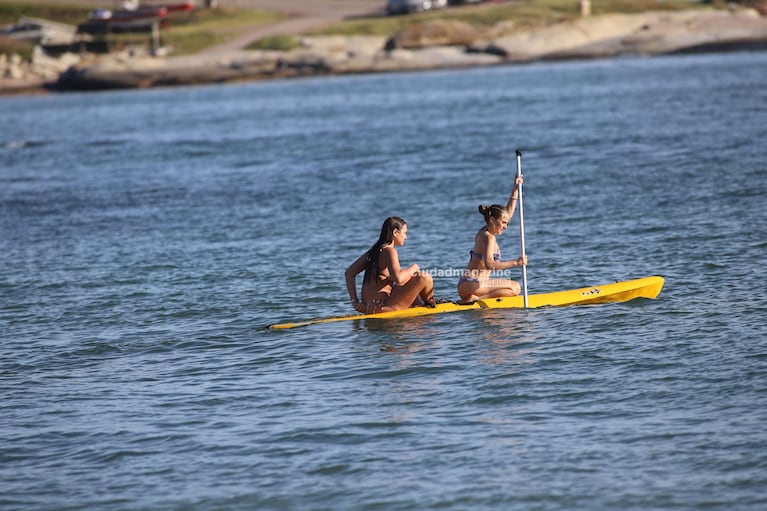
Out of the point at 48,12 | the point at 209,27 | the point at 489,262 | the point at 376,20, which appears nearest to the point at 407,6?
the point at 376,20

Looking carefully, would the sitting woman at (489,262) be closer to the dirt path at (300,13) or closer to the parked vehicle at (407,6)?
the dirt path at (300,13)

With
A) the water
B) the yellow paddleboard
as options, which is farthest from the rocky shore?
the yellow paddleboard

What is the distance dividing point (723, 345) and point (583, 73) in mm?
57744

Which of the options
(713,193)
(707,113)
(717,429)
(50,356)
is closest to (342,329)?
(50,356)

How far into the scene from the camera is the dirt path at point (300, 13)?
83.9 meters

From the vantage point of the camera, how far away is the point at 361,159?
36.3 m

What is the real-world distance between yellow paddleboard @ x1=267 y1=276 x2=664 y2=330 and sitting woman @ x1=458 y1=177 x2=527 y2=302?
0.16 m

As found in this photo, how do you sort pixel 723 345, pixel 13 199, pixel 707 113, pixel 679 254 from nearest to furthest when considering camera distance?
1. pixel 723 345
2. pixel 679 254
3. pixel 13 199
4. pixel 707 113

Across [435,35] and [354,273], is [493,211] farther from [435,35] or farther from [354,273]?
[435,35]

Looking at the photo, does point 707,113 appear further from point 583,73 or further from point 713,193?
point 583,73

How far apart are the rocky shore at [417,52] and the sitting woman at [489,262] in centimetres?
6527

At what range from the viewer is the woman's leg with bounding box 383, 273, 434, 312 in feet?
48.8

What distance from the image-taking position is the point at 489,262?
586 inches

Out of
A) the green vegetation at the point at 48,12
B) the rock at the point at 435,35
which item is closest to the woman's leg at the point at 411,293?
the rock at the point at 435,35
